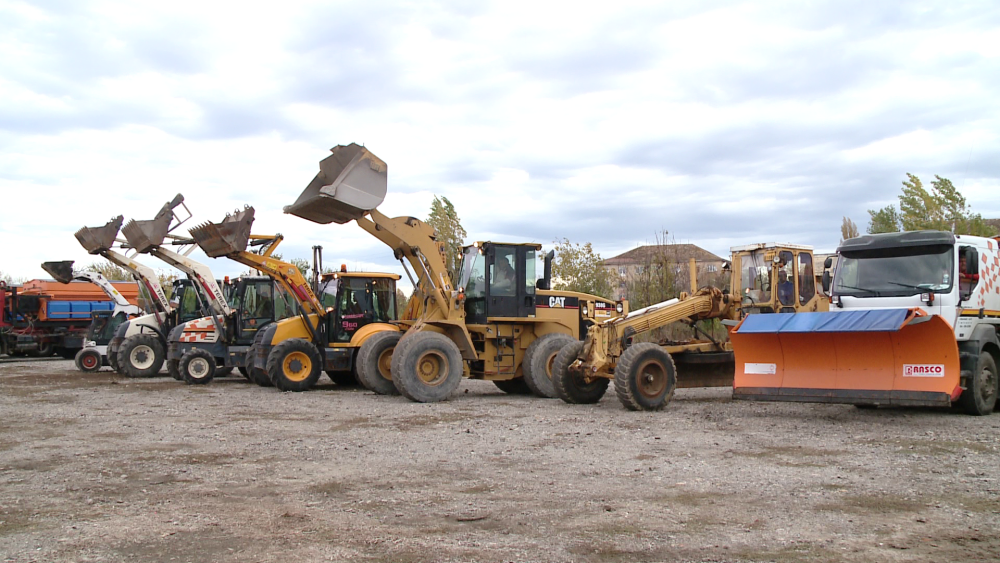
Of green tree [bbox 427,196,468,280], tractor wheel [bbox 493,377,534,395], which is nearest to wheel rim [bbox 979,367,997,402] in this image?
tractor wheel [bbox 493,377,534,395]

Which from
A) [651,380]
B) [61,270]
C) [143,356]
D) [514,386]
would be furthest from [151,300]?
[651,380]

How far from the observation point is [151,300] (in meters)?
20.4

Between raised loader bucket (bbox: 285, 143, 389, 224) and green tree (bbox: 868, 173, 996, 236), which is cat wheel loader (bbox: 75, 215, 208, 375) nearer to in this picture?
raised loader bucket (bbox: 285, 143, 389, 224)

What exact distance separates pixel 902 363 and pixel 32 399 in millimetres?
13875

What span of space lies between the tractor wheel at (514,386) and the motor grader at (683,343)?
2.44 m

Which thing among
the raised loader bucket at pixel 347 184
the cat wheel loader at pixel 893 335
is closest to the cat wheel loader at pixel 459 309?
the raised loader bucket at pixel 347 184

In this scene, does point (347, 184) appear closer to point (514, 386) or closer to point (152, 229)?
point (514, 386)

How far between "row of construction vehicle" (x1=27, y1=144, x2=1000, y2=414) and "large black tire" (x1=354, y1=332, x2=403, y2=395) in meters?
0.03

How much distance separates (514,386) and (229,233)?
6.40m

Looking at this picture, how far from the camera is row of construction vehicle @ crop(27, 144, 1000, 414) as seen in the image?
10.2 m

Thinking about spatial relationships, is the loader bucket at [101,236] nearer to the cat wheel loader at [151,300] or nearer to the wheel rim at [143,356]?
the cat wheel loader at [151,300]

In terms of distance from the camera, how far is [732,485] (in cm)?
659

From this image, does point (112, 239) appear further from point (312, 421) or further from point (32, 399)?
point (312, 421)

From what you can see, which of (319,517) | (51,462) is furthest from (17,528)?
(51,462)
